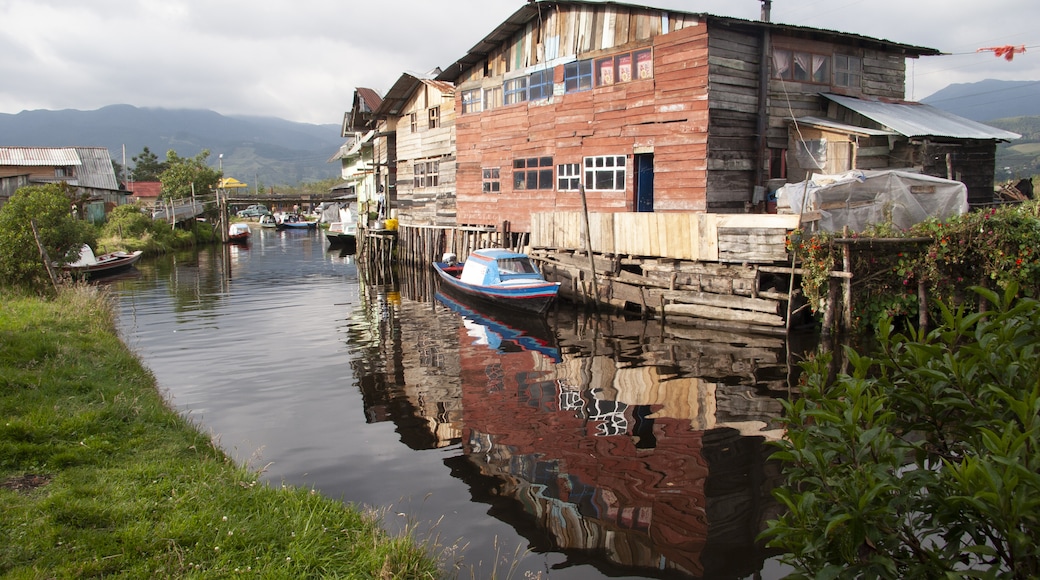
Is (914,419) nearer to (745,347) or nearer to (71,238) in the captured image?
(745,347)

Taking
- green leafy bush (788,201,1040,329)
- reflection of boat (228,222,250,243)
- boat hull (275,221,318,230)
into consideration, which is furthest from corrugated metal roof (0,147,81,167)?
green leafy bush (788,201,1040,329)

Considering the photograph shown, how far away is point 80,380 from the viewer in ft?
35.4

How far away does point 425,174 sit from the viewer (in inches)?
1542

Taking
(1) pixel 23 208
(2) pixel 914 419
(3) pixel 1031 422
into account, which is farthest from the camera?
(1) pixel 23 208

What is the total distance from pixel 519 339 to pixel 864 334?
920 centimetres

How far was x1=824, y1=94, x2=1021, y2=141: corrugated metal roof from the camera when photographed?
21.5 m

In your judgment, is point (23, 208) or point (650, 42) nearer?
point (23, 208)

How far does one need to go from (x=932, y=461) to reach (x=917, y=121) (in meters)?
22.6

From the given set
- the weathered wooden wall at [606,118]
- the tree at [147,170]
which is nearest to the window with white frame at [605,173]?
the weathered wooden wall at [606,118]

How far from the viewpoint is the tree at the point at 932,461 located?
3.31m

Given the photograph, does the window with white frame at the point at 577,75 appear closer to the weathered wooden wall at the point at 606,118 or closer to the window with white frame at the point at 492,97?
the weathered wooden wall at the point at 606,118

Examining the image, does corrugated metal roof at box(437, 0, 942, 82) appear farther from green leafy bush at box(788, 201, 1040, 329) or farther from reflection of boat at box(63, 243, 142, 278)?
reflection of boat at box(63, 243, 142, 278)

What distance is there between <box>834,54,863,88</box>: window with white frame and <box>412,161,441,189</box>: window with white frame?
2011 cm

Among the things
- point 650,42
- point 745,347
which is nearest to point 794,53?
point 650,42
